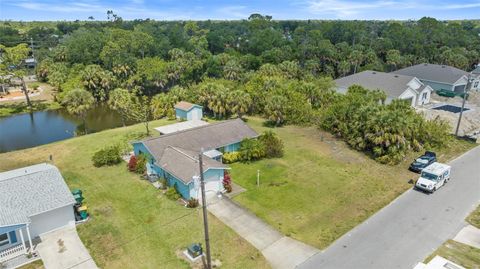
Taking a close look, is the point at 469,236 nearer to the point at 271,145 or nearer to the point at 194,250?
the point at 194,250

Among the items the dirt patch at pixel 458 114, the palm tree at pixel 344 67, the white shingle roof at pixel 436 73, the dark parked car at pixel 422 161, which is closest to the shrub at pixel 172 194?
the dark parked car at pixel 422 161

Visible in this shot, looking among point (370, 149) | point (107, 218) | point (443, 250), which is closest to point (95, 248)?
point (107, 218)

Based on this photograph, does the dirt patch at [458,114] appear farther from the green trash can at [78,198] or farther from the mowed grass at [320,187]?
the green trash can at [78,198]

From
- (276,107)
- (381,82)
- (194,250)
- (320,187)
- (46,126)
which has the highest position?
(381,82)

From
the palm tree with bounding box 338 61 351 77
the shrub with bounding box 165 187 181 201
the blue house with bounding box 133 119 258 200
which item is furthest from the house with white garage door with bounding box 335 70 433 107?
the shrub with bounding box 165 187 181 201

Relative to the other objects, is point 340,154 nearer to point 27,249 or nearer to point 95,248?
point 95,248

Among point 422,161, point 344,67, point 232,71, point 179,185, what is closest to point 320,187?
point 422,161
